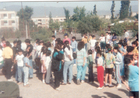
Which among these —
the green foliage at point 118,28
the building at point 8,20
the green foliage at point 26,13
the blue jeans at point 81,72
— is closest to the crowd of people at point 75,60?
the blue jeans at point 81,72

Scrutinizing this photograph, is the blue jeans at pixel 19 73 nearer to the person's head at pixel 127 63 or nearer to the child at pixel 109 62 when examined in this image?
the child at pixel 109 62

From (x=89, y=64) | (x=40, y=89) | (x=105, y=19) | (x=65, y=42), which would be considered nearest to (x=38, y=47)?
(x=65, y=42)

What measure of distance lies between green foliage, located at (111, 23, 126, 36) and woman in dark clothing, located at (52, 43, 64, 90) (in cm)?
116

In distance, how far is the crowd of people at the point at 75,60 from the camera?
4.03 metres

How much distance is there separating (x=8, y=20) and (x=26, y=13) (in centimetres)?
37

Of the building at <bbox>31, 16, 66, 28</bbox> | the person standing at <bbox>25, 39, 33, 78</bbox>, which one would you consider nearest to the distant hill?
the building at <bbox>31, 16, 66, 28</bbox>

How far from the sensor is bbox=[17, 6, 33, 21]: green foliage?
12.9 ft

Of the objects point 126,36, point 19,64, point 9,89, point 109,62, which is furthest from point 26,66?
point 126,36

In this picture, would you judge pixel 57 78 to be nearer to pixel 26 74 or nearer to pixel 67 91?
pixel 67 91

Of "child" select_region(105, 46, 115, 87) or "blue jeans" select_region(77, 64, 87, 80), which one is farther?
"blue jeans" select_region(77, 64, 87, 80)

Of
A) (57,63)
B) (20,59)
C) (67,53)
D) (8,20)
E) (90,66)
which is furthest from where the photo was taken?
(90,66)

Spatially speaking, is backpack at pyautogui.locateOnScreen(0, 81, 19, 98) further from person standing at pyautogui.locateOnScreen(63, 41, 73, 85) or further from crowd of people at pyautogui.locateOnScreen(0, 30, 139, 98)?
person standing at pyautogui.locateOnScreen(63, 41, 73, 85)

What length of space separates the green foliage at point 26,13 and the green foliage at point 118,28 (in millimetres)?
1673

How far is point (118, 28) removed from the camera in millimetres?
4219
